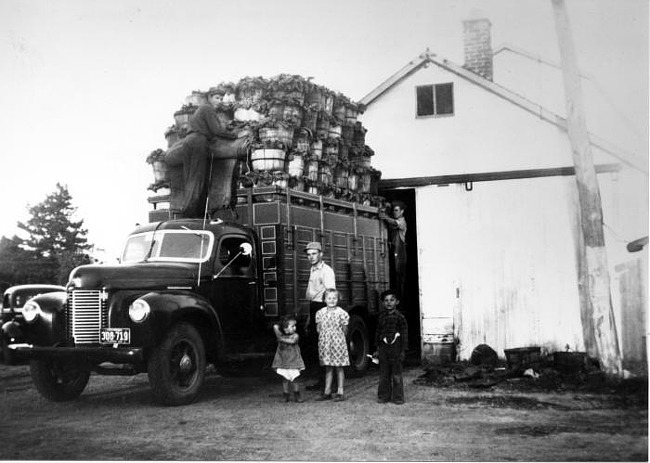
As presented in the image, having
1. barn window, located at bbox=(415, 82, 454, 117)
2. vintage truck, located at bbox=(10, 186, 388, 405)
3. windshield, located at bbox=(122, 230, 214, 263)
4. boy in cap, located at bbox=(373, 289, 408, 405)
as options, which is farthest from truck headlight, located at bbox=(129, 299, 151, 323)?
barn window, located at bbox=(415, 82, 454, 117)

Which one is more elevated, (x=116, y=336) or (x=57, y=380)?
(x=116, y=336)

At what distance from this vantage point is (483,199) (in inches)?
427

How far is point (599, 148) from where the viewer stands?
9070mm

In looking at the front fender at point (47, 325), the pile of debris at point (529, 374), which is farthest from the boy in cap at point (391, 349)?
the front fender at point (47, 325)

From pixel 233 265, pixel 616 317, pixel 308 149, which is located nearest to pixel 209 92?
pixel 308 149

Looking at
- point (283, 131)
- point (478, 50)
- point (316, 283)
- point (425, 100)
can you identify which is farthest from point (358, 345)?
point (478, 50)

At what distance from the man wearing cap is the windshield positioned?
1.81 feet

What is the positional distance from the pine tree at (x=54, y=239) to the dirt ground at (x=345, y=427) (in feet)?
7.40

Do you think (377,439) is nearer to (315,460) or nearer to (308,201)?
(315,460)

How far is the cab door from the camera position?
8281mm

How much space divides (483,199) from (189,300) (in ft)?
17.4

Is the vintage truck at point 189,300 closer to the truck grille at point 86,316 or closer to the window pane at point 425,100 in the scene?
the truck grille at point 86,316

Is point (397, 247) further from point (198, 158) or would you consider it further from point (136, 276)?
point (136, 276)

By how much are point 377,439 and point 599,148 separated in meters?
5.16
